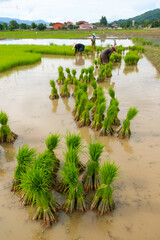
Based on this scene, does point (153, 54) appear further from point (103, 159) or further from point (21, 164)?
point (21, 164)

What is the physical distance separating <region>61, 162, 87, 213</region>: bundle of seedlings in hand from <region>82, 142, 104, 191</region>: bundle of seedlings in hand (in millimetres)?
356

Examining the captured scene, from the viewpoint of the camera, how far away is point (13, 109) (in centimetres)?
558

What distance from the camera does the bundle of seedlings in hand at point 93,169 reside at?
256 cm

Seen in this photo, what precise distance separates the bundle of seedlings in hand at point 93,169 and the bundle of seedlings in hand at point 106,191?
0.28 metres

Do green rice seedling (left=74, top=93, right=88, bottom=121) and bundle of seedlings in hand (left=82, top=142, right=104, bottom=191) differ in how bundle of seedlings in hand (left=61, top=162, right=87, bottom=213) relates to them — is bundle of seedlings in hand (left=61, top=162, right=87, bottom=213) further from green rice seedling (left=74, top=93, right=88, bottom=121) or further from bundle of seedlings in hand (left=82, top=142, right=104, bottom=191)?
green rice seedling (left=74, top=93, right=88, bottom=121)

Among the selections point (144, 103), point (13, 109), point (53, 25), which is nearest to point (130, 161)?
point (144, 103)

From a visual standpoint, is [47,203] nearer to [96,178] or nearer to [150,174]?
[96,178]

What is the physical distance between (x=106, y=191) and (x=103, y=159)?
1.23m

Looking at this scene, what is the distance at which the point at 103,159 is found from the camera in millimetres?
3430

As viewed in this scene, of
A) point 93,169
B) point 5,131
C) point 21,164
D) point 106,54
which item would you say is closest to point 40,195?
point 21,164

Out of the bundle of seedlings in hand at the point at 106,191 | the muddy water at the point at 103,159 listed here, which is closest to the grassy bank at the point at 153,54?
the muddy water at the point at 103,159

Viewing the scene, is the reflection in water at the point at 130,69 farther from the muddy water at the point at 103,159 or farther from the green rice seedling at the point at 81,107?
the green rice seedling at the point at 81,107

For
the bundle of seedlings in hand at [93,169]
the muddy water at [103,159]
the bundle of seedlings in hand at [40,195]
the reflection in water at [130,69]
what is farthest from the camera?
the reflection in water at [130,69]

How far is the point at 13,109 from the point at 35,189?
4.01m
